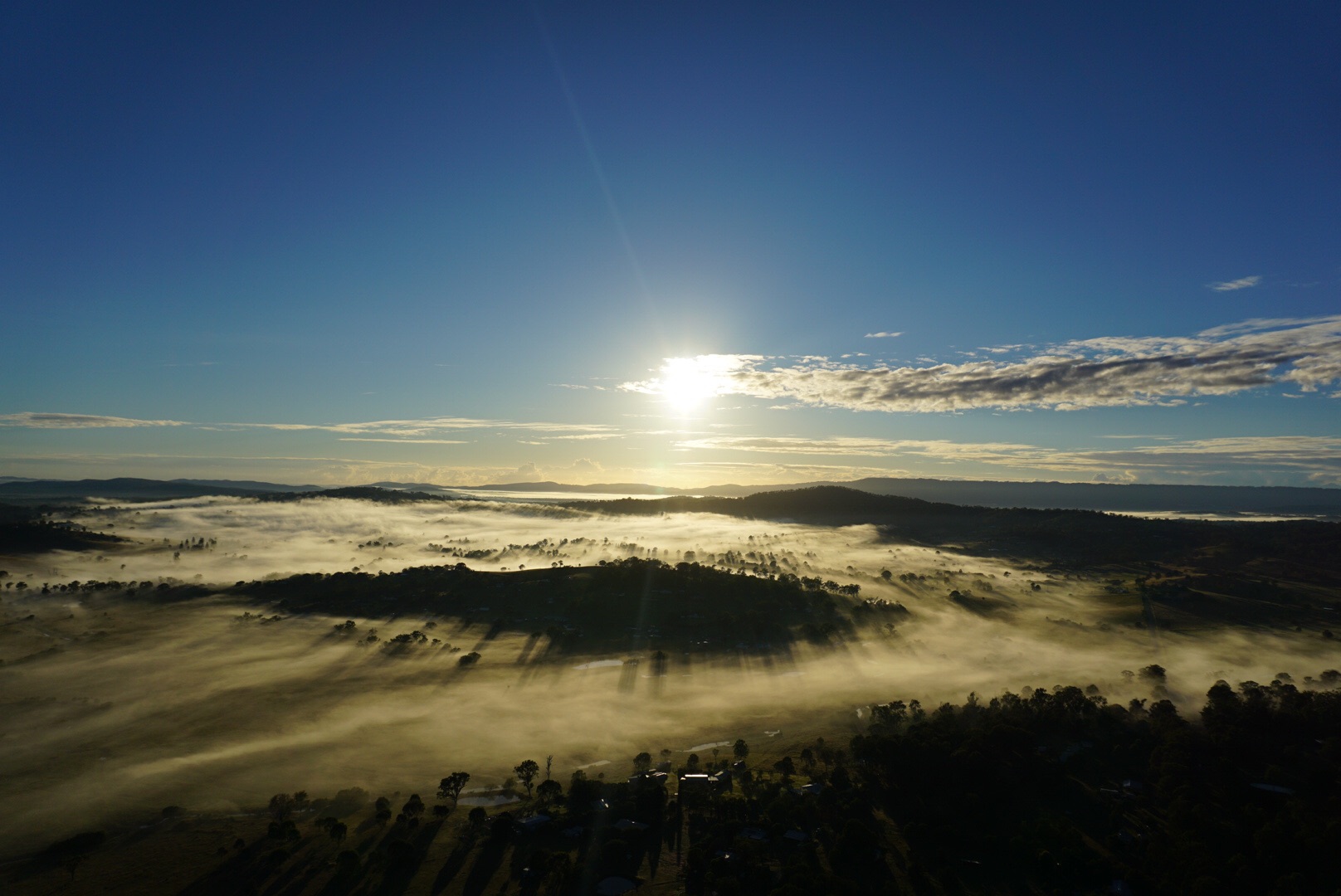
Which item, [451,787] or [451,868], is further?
[451,787]

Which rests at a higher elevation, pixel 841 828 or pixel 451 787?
pixel 841 828

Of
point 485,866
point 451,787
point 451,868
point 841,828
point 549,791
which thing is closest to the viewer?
point 451,868

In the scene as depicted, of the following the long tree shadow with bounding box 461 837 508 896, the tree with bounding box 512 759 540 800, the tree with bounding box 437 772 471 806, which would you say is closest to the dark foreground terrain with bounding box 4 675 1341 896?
the long tree shadow with bounding box 461 837 508 896

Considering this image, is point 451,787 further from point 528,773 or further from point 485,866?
point 485,866

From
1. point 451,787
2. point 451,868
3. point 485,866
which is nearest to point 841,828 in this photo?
point 485,866

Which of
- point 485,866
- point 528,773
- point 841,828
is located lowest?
point 485,866

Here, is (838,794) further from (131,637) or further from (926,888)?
(131,637)

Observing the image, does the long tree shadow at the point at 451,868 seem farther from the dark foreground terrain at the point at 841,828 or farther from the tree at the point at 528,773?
the tree at the point at 528,773

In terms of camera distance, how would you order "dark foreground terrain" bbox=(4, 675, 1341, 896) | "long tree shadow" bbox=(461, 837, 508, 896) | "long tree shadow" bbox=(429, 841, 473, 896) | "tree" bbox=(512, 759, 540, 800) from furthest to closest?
"tree" bbox=(512, 759, 540, 800) → "dark foreground terrain" bbox=(4, 675, 1341, 896) → "long tree shadow" bbox=(461, 837, 508, 896) → "long tree shadow" bbox=(429, 841, 473, 896)

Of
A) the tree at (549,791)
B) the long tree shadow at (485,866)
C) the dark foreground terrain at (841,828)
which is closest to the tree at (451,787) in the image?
the dark foreground terrain at (841,828)

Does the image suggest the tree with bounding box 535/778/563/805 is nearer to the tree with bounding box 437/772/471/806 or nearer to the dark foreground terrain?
the dark foreground terrain
